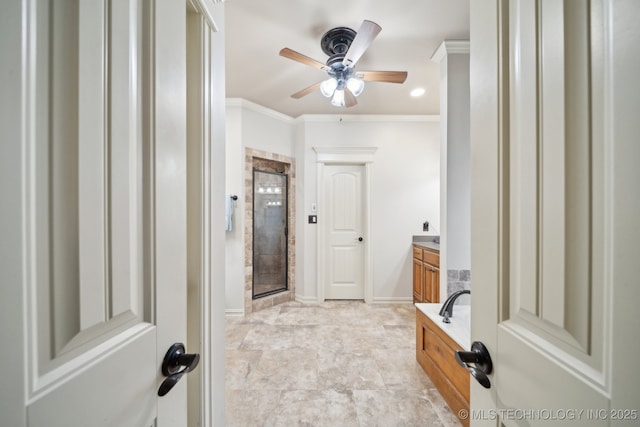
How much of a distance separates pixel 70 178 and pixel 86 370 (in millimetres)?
305

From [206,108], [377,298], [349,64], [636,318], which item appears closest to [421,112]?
[349,64]

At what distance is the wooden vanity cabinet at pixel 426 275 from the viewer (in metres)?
2.84

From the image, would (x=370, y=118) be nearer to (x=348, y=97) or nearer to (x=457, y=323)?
(x=348, y=97)

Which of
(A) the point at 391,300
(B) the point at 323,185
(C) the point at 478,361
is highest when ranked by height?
(B) the point at 323,185

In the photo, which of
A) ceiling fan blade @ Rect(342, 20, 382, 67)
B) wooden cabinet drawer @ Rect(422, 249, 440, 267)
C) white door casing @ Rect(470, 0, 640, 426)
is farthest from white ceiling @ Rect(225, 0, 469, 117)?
wooden cabinet drawer @ Rect(422, 249, 440, 267)

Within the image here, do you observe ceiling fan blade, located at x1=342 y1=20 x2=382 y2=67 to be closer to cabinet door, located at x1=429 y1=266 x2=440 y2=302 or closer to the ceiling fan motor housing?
the ceiling fan motor housing

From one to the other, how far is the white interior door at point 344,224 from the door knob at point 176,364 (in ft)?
10.1

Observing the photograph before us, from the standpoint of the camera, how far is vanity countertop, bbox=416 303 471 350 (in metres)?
1.50

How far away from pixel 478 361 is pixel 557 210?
43 centimetres

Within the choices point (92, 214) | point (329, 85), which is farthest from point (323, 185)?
point (92, 214)

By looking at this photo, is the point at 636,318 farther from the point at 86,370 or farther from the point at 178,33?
the point at 178,33

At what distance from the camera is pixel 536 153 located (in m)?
0.49

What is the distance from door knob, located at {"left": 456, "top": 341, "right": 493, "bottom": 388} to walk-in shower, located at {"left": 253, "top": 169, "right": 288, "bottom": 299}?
9.98 feet

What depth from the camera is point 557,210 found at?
0.44 metres
